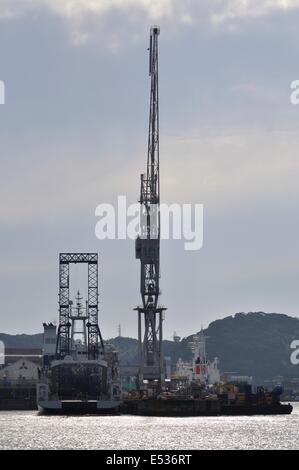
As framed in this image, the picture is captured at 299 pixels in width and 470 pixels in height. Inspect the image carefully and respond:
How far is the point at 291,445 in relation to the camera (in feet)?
440

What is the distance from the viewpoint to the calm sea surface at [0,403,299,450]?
133m

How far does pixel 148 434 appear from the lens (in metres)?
152

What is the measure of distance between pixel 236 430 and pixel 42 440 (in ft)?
108

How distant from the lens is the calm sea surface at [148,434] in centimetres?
13275

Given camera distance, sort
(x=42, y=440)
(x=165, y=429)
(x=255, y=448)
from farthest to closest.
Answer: (x=165, y=429)
(x=42, y=440)
(x=255, y=448)
